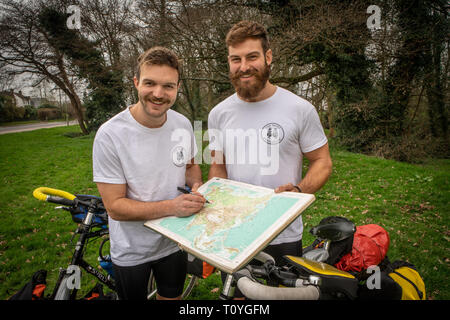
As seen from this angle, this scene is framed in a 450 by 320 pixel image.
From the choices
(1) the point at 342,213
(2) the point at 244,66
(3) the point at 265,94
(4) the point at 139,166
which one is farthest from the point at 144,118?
(1) the point at 342,213

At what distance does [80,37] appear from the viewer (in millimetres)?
17375

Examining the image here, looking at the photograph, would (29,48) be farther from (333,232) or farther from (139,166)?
(333,232)

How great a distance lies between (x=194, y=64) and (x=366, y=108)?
7609 mm

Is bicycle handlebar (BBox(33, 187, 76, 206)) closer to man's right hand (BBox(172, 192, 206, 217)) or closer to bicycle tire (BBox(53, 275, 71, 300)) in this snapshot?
bicycle tire (BBox(53, 275, 71, 300))

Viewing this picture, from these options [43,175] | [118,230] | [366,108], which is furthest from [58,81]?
[118,230]

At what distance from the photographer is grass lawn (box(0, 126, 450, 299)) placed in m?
4.26

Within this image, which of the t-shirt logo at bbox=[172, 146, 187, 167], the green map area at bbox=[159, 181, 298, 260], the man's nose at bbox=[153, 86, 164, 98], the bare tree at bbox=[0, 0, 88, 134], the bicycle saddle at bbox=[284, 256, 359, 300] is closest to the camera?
the bicycle saddle at bbox=[284, 256, 359, 300]

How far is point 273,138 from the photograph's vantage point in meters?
1.92

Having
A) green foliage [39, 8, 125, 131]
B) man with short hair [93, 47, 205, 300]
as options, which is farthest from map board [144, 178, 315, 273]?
green foliage [39, 8, 125, 131]

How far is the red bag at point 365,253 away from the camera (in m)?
2.68

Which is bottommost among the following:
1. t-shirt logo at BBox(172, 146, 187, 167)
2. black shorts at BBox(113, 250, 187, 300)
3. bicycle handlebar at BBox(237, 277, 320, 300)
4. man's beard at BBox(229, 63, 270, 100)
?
black shorts at BBox(113, 250, 187, 300)

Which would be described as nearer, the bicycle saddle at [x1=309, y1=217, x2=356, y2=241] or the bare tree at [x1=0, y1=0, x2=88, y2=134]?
the bicycle saddle at [x1=309, y1=217, x2=356, y2=241]

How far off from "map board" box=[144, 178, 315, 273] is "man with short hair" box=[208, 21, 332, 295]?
31 cm

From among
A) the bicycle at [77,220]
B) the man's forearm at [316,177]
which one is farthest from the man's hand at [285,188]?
the bicycle at [77,220]
